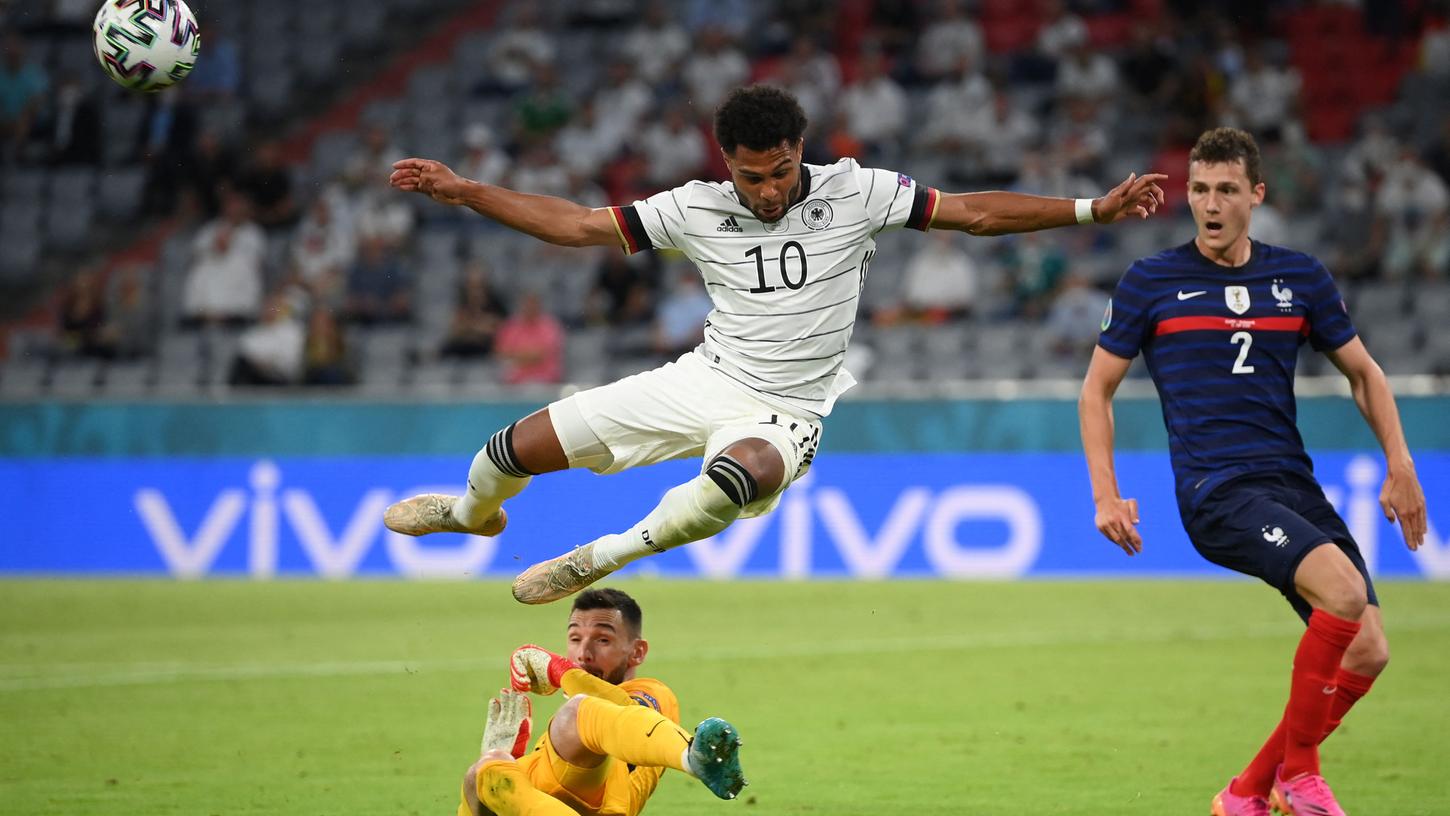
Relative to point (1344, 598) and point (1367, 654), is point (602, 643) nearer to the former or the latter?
point (1344, 598)

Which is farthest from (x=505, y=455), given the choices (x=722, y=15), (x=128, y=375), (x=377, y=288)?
(x=722, y=15)

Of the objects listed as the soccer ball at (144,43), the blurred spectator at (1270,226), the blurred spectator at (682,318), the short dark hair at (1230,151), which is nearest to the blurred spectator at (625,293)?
the blurred spectator at (682,318)

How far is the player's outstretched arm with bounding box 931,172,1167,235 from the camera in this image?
731cm

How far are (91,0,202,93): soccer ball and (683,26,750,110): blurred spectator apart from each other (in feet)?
46.8

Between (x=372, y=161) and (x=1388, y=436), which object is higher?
(x=372, y=161)

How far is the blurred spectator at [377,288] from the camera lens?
21.0 metres

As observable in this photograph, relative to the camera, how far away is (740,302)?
302 inches

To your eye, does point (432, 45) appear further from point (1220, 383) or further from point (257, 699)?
point (1220, 383)

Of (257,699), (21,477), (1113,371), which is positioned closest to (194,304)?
(21,477)

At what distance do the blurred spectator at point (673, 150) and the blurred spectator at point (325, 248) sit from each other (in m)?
3.59

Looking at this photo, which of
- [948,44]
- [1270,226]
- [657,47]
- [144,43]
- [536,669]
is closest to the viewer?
[536,669]

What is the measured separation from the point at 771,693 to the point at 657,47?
1399cm

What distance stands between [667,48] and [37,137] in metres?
7.99

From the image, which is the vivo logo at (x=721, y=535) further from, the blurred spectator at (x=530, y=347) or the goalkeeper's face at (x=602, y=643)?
the goalkeeper's face at (x=602, y=643)
